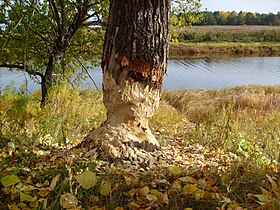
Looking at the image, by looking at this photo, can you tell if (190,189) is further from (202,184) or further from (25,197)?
(25,197)

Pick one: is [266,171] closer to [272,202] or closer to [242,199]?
[242,199]

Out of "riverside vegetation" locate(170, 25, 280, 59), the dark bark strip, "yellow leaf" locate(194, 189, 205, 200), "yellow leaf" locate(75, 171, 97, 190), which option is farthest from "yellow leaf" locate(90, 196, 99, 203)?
"riverside vegetation" locate(170, 25, 280, 59)

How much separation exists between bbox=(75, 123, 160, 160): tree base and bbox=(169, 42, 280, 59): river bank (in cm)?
2138

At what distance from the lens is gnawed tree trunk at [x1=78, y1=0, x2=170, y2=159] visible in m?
2.48

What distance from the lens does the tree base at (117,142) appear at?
2.49 meters

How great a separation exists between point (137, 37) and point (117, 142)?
0.76 metres

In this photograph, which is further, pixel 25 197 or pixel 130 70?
pixel 130 70

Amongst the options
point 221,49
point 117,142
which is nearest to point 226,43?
point 221,49

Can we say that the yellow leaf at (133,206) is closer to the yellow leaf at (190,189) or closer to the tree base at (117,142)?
the yellow leaf at (190,189)

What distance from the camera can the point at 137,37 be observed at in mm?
2479

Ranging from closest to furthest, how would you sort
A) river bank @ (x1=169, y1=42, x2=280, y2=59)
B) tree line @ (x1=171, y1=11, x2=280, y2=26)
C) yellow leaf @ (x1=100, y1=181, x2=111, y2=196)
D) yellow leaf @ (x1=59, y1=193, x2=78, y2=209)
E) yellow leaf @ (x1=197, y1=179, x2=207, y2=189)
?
1. yellow leaf @ (x1=59, y1=193, x2=78, y2=209)
2. yellow leaf @ (x1=100, y1=181, x2=111, y2=196)
3. yellow leaf @ (x1=197, y1=179, x2=207, y2=189)
4. river bank @ (x1=169, y1=42, x2=280, y2=59)
5. tree line @ (x1=171, y1=11, x2=280, y2=26)

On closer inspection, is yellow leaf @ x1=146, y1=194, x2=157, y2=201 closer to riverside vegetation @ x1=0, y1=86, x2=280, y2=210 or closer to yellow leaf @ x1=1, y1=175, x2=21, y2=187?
riverside vegetation @ x1=0, y1=86, x2=280, y2=210

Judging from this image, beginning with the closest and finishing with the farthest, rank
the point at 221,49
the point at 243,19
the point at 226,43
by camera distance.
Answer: the point at 221,49
the point at 226,43
the point at 243,19

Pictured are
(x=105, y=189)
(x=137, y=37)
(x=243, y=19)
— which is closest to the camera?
(x=105, y=189)
